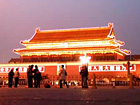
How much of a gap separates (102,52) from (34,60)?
32.2ft

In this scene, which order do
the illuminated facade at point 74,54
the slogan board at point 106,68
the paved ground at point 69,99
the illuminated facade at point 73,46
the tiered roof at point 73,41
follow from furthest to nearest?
the tiered roof at point 73,41 → the illuminated facade at point 73,46 → the illuminated facade at point 74,54 → the slogan board at point 106,68 → the paved ground at point 69,99

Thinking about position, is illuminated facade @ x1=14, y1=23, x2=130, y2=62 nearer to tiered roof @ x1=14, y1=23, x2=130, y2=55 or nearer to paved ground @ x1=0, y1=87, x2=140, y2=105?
tiered roof @ x1=14, y1=23, x2=130, y2=55

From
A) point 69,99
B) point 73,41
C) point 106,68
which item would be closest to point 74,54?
point 73,41

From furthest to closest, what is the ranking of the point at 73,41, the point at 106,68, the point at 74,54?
the point at 73,41 → the point at 74,54 → the point at 106,68

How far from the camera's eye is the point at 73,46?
138 ft

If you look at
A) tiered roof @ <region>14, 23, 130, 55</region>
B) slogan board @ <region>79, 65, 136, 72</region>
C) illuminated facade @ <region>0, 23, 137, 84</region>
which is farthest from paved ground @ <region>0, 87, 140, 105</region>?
tiered roof @ <region>14, 23, 130, 55</region>

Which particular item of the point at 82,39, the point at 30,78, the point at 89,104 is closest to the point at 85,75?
the point at 30,78

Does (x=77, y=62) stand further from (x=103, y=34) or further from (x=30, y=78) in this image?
(x=30, y=78)

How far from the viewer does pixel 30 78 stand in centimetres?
1950

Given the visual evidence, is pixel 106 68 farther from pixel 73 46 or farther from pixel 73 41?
pixel 73 41

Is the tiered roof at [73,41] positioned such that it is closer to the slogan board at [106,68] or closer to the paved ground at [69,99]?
the slogan board at [106,68]

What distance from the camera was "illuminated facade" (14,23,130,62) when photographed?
3953 cm

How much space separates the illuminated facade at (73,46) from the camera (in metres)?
39.5

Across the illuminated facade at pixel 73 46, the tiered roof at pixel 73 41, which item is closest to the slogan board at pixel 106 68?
the illuminated facade at pixel 73 46
